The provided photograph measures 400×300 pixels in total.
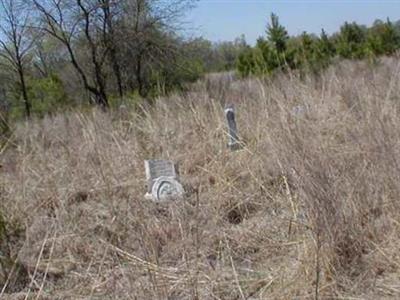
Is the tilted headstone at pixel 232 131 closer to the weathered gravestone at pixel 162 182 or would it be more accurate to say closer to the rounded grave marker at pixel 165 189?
the weathered gravestone at pixel 162 182

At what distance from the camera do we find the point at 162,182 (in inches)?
181

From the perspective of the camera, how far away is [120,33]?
1866cm

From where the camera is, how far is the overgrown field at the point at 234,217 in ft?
8.32

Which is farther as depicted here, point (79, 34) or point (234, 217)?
point (79, 34)

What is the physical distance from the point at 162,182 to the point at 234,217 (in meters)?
1.07

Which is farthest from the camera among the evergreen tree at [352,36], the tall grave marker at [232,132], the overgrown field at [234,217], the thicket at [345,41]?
the evergreen tree at [352,36]

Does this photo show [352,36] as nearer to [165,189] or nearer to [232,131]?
[232,131]

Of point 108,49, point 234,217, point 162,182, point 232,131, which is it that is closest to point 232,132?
point 232,131

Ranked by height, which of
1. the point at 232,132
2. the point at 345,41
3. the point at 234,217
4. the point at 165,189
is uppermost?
the point at 345,41

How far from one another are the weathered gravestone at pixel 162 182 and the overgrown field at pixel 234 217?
0.45 feet

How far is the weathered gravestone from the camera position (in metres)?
4.45

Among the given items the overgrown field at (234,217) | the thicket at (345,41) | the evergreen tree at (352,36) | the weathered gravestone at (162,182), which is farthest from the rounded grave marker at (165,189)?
the evergreen tree at (352,36)

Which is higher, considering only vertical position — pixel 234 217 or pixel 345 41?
pixel 345 41

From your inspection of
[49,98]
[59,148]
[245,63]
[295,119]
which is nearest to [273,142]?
[295,119]
